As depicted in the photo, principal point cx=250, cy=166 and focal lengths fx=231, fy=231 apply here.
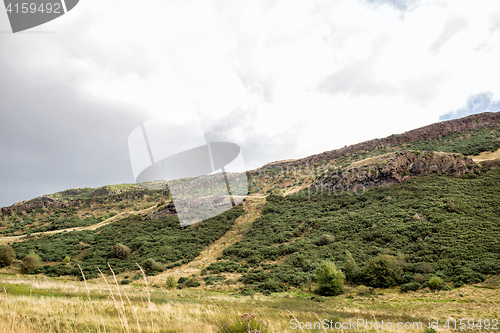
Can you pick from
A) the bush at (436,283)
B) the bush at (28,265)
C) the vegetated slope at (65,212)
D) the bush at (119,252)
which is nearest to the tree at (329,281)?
the bush at (436,283)

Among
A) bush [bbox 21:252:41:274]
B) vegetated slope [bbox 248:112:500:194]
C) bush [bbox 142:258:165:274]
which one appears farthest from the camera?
vegetated slope [bbox 248:112:500:194]

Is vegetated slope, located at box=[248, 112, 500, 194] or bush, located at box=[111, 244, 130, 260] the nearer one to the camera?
bush, located at box=[111, 244, 130, 260]

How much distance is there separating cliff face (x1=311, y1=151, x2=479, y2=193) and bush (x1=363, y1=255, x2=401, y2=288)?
2357cm

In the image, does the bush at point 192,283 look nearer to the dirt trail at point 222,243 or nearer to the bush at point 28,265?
the dirt trail at point 222,243

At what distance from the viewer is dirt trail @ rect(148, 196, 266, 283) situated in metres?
26.0

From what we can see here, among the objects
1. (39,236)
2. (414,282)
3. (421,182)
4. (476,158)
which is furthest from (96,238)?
(476,158)

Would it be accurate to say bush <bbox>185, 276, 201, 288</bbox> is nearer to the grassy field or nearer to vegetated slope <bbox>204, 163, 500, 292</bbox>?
vegetated slope <bbox>204, 163, 500, 292</bbox>

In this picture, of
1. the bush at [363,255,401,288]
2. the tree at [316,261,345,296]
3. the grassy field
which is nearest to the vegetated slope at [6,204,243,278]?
the grassy field

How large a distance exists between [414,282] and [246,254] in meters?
17.6

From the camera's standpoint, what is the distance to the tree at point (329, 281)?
1759 centimetres

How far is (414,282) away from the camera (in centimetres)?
1736

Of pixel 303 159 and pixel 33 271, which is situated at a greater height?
pixel 303 159

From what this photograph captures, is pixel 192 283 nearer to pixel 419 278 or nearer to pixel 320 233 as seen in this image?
pixel 320 233

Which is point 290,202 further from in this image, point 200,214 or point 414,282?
point 414,282
